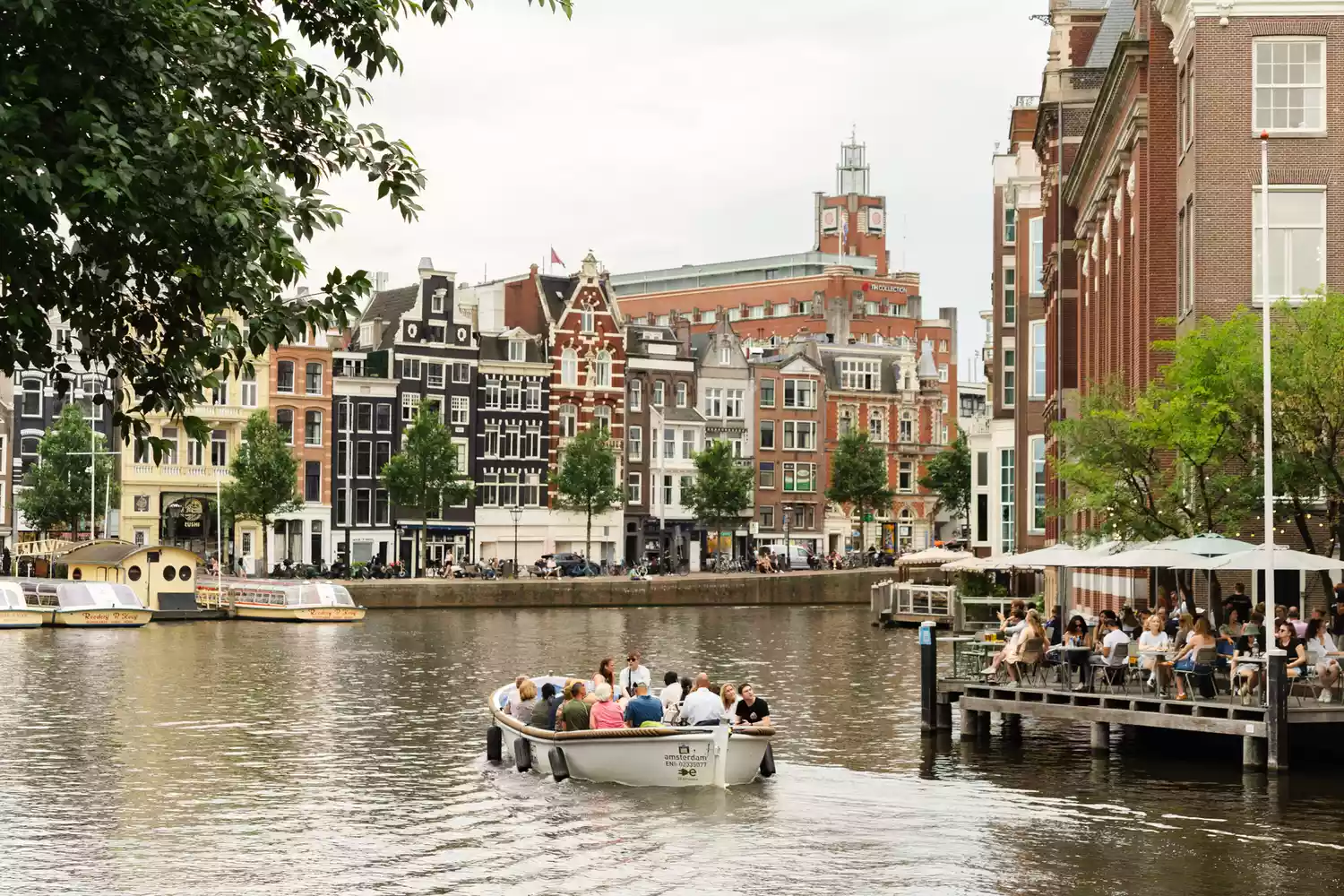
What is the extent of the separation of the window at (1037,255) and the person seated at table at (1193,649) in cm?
5015

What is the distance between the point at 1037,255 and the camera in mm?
85125

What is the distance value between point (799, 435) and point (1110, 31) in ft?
238

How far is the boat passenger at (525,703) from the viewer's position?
33156 millimetres

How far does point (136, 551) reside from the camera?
3346 inches

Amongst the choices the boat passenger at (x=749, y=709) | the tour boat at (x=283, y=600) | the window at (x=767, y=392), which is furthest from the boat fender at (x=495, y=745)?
the window at (x=767, y=392)

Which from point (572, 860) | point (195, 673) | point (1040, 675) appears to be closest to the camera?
point (572, 860)

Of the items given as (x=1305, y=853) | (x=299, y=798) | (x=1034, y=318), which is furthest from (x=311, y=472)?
(x=1305, y=853)

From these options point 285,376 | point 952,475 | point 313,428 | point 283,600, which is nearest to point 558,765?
point 283,600

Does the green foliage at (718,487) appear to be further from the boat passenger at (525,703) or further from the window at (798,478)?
the boat passenger at (525,703)

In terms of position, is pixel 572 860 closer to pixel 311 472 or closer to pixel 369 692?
pixel 369 692

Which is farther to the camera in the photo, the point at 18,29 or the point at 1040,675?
the point at 1040,675

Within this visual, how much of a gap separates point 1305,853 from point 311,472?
93.0 meters

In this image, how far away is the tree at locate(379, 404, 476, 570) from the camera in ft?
354

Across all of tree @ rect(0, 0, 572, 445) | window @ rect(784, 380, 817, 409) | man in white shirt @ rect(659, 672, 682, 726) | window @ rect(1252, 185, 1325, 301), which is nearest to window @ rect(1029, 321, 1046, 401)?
window @ rect(1252, 185, 1325, 301)
